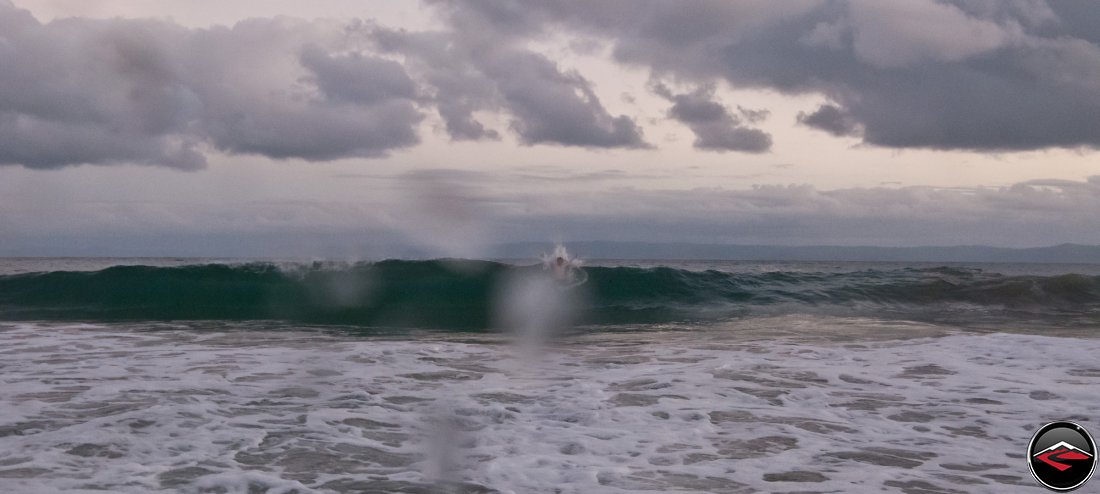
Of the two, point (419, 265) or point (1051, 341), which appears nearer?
point (1051, 341)

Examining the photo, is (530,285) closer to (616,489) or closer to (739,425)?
(739,425)

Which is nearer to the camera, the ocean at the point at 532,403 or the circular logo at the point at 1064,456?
the circular logo at the point at 1064,456

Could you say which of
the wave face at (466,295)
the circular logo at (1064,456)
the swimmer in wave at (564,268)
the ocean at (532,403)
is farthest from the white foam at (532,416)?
the swimmer in wave at (564,268)

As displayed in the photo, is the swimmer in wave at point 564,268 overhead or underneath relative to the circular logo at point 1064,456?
overhead

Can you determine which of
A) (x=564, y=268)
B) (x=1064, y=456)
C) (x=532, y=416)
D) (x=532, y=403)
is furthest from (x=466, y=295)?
(x=1064, y=456)

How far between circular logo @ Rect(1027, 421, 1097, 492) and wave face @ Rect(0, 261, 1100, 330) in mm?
15755

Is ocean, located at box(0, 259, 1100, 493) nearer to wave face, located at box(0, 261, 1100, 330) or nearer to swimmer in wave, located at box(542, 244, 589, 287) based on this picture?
wave face, located at box(0, 261, 1100, 330)

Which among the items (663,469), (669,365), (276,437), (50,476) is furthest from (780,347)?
(50,476)

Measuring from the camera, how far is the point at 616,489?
521 cm

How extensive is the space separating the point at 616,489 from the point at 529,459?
0.87 m

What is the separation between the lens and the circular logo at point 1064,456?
2.64 m

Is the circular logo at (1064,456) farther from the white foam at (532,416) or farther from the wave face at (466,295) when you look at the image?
the wave face at (466,295)

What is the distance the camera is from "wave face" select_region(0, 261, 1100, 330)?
20.5 metres

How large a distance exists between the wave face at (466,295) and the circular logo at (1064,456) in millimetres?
15755
